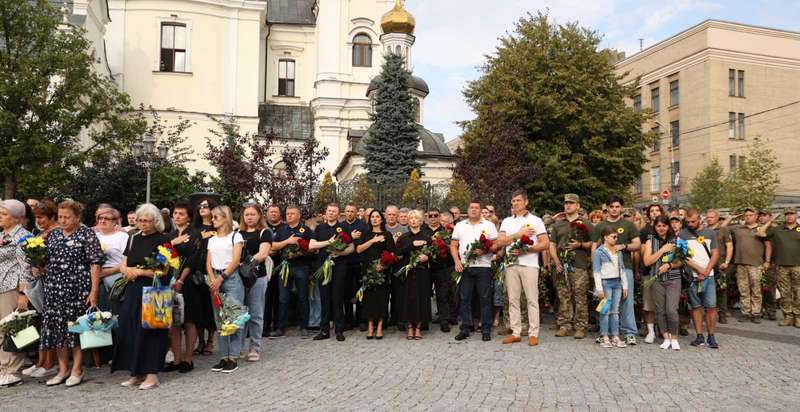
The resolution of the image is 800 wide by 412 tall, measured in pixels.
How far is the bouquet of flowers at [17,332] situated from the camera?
7.85 meters

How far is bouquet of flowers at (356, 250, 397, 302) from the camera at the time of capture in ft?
36.3

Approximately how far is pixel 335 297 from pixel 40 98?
15.7 metres

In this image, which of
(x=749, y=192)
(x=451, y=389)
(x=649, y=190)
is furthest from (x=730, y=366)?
(x=649, y=190)

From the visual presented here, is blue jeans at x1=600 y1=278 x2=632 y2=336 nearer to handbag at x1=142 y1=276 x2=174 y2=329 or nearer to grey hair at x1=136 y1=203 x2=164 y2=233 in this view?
handbag at x1=142 y1=276 x2=174 y2=329

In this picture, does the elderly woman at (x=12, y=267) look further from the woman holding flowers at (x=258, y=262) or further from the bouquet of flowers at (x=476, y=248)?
the bouquet of flowers at (x=476, y=248)

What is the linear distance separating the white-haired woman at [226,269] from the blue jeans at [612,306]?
5.27 m

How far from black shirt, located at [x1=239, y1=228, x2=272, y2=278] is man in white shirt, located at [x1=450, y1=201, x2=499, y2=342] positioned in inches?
123

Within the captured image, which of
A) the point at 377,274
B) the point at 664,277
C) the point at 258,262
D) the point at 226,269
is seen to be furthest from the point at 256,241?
the point at 664,277

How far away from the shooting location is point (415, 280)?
11.4 meters

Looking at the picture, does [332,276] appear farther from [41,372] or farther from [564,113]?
[564,113]

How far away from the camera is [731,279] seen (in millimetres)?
14414

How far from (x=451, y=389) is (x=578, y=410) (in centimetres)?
140

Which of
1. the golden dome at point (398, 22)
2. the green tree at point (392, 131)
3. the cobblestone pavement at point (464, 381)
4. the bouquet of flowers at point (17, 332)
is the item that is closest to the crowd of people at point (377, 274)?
the bouquet of flowers at point (17, 332)

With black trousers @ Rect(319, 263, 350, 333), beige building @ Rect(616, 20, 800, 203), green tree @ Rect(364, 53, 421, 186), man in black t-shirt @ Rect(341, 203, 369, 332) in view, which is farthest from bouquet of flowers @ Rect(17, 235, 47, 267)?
beige building @ Rect(616, 20, 800, 203)
